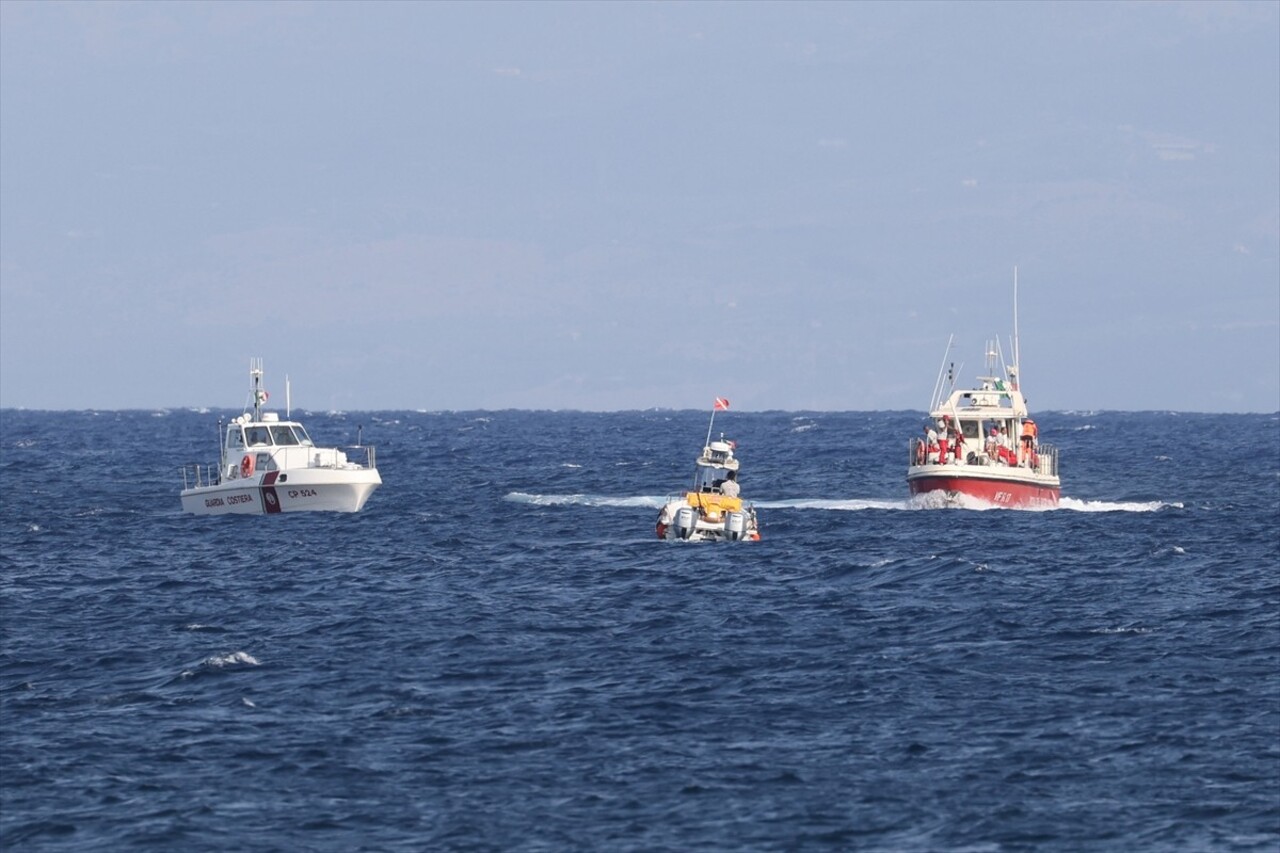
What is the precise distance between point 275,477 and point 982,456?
2275 cm

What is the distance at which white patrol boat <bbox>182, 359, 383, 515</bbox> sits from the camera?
62.8 meters

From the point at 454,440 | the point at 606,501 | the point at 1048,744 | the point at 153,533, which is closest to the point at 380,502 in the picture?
the point at 606,501

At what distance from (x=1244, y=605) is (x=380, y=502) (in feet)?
128

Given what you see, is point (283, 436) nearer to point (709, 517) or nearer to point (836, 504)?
point (709, 517)

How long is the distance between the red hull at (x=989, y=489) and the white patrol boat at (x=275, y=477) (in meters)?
17.8

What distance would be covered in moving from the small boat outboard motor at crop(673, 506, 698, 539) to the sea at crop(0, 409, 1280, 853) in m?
0.48

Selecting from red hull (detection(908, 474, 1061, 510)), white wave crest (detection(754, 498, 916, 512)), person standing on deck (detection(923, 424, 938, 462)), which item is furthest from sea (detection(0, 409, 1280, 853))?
white wave crest (detection(754, 498, 916, 512))

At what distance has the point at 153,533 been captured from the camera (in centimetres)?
5950

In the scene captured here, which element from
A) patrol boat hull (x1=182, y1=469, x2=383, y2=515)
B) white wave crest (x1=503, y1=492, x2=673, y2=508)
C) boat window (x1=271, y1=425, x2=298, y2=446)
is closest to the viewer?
patrol boat hull (x1=182, y1=469, x2=383, y2=515)

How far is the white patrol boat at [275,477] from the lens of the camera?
62.8 metres

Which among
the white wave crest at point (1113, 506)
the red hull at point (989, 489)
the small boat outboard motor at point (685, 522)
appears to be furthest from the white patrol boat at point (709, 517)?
the white wave crest at point (1113, 506)

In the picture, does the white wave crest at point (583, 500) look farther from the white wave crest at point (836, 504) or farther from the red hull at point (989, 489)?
the red hull at point (989, 489)

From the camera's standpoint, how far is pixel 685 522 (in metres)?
54.0

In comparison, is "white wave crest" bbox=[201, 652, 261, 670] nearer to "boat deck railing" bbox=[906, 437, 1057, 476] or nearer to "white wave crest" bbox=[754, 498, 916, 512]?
"boat deck railing" bbox=[906, 437, 1057, 476]
